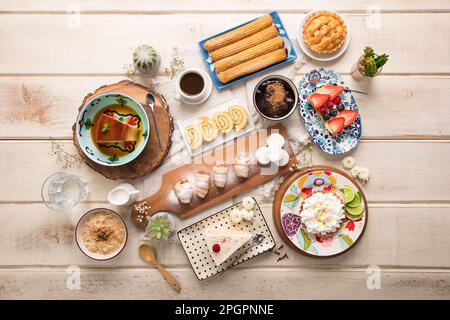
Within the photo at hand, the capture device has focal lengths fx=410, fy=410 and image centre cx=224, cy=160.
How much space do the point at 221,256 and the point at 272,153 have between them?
0.64 metres

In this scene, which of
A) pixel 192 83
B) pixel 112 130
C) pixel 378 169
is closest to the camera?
pixel 112 130

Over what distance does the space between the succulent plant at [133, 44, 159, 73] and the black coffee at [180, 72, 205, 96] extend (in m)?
0.20

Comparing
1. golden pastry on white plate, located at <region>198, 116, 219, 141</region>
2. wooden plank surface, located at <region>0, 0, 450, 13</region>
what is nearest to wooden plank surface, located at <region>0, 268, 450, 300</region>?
golden pastry on white plate, located at <region>198, 116, 219, 141</region>

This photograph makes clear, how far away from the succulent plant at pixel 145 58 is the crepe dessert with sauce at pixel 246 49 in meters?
0.31

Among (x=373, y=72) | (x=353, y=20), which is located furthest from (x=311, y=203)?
(x=353, y=20)

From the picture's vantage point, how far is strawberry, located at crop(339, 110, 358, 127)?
235cm

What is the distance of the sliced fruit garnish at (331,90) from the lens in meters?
2.36

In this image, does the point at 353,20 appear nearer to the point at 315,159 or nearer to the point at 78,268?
the point at 315,159

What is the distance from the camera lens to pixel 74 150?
244 centimetres

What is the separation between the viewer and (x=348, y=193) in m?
2.33

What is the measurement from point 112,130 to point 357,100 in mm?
1441

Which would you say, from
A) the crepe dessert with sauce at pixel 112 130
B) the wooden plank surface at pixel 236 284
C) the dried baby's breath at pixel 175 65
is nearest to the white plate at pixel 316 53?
the dried baby's breath at pixel 175 65

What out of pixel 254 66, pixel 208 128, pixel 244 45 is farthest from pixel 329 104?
pixel 208 128

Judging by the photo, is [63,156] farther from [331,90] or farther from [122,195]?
[331,90]
